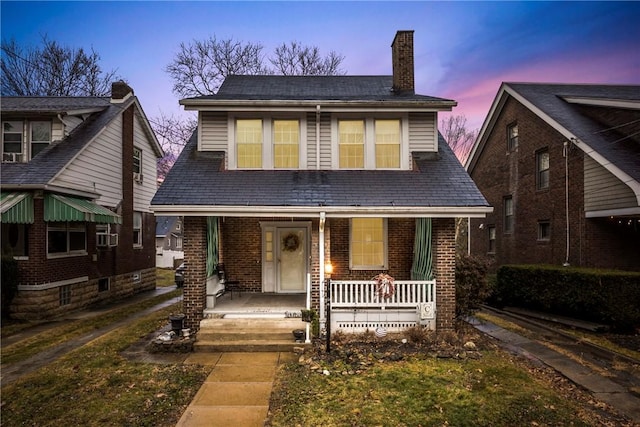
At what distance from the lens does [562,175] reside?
13.0 m

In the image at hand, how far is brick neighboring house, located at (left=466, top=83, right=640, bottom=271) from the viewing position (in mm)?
11133

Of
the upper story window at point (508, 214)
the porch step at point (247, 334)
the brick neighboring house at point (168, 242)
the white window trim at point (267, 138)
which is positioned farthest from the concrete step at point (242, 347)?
the brick neighboring house at point (168, 242)

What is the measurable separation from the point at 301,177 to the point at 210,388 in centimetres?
592

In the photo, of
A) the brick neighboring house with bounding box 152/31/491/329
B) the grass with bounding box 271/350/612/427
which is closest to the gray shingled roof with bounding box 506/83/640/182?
the brick neighboring house with bounding box 152/31/491/329

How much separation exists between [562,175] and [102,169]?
62.0 ft

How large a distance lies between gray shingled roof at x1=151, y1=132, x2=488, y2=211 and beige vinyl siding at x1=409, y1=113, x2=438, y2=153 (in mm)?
485

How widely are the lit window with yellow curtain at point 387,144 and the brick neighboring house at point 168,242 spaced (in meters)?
23.5

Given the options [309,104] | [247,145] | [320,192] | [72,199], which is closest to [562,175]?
[320,192]

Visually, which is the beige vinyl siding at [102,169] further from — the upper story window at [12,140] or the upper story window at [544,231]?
the upper story window at [544,231]

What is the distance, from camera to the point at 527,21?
16875mm

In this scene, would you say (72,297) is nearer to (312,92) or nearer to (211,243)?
(211,243)

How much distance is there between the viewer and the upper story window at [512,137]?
16312 mm

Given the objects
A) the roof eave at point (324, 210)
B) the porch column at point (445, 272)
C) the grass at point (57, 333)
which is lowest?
the grass at point (57, 333)

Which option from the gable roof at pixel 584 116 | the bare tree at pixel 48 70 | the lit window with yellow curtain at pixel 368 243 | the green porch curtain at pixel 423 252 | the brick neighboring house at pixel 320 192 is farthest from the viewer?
the bare tree at pixel 48 70
